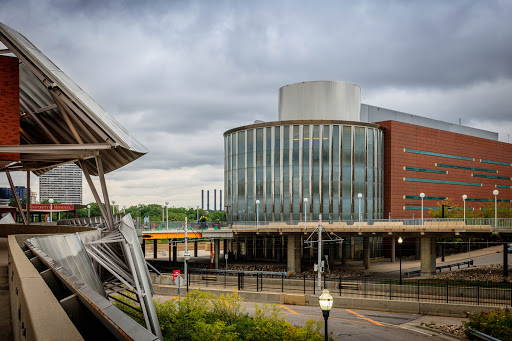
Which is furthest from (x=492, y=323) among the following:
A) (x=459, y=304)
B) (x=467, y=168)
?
(x=467, y=168)

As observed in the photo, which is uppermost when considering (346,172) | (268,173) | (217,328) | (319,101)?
(319,101)

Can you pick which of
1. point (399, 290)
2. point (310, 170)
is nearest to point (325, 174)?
point (310, 170)

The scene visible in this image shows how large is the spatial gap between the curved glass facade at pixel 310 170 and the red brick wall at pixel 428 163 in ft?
16.9

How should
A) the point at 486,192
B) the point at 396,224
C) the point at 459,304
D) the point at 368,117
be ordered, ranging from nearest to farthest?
the point at 459,304 < the point at 396,224 < the point at 368,117 < the point at 486,192

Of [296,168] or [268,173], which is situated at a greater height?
[296,168]

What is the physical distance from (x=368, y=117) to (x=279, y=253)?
36.5 metres

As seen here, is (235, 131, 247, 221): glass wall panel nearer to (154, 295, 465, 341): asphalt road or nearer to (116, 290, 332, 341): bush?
(154, 295, 465, 341): asphalt road

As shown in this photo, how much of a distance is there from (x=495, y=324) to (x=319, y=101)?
206ft

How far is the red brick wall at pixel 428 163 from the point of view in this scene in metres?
82.8

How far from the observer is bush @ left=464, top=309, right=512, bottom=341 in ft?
70.4

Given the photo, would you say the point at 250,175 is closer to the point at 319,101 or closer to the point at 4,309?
the point at 319,101

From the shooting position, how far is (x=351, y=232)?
5391 cm

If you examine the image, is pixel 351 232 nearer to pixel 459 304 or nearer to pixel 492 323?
pixel 459 304

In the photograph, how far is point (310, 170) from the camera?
247 feet
